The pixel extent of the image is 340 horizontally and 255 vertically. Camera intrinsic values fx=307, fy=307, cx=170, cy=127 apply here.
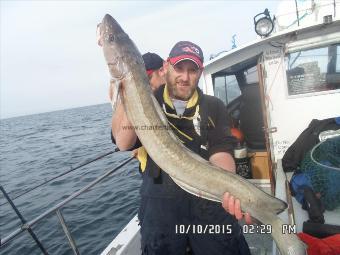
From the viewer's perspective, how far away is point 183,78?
3475mm

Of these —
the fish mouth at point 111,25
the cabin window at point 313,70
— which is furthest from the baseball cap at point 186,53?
the cabin window at point 313,70

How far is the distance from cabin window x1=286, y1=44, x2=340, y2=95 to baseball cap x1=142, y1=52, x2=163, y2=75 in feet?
11.7

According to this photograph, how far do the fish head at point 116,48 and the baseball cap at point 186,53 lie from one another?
1.96 feet

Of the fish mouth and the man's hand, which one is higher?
the fish mouth

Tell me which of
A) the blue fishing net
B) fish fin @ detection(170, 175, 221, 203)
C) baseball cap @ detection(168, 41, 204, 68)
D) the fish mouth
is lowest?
the blue fishing net

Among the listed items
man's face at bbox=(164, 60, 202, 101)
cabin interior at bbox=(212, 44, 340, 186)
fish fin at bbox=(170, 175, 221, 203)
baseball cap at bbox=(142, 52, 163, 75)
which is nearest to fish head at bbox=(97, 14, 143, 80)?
man's face at bbox=(164, 60, 202, 101)

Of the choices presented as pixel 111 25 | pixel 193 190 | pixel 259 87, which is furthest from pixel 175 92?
pixel 259 87

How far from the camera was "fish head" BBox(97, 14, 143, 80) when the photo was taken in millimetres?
2896

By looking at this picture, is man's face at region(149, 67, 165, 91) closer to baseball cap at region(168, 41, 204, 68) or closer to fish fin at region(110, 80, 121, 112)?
baseball cap at region(168, 41, 204, 68)

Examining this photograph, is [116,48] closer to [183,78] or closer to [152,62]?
[183,78]

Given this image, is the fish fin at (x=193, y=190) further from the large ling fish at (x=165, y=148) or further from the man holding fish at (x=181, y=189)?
the man holding fish at (x=181, y=189)

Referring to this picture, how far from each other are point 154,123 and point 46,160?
23409 mm

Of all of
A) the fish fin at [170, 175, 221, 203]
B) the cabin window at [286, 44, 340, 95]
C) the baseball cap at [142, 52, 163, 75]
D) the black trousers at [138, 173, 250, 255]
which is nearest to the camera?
the fish fin at [170, 175, 221, 203]

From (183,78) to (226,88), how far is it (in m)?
6.18
